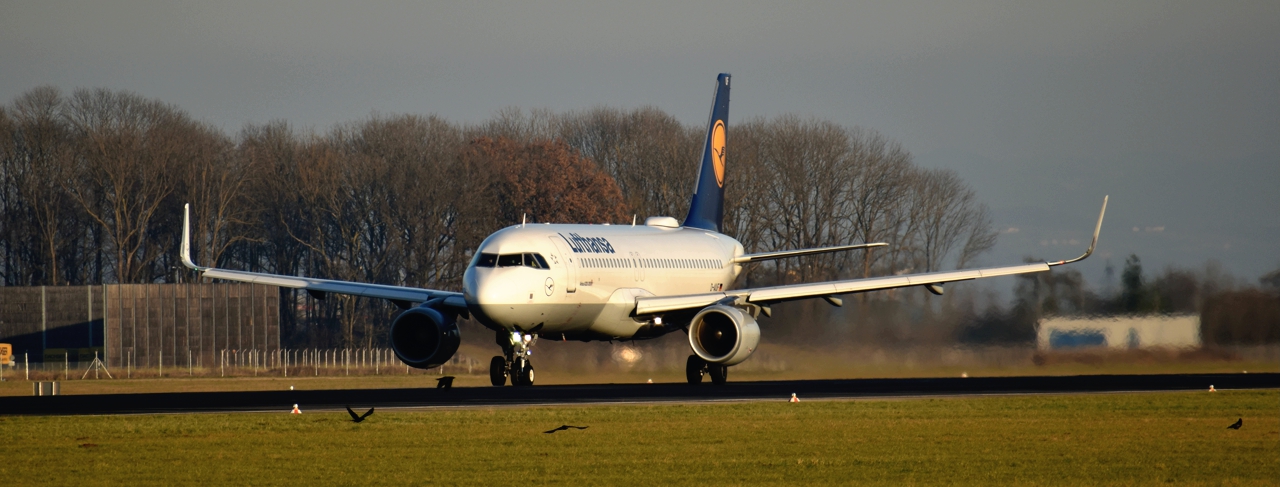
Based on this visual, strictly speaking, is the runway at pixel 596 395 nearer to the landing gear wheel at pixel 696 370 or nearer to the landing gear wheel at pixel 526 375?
the landing gear wheel at pixel 526 375

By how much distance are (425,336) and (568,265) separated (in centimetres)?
405

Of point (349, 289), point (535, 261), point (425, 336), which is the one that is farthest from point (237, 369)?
point (535, 261)

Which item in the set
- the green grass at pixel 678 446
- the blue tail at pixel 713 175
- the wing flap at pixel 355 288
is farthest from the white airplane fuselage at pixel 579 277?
the green grass at pixel 678 446

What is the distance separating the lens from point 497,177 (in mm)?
80938

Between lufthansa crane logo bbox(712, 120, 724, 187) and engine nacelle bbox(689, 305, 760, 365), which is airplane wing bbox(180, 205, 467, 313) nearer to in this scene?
engine nacelle bbox(689, 305, 760, 365)

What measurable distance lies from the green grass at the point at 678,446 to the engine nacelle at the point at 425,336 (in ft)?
37.5

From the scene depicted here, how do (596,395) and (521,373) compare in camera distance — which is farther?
(521,373)

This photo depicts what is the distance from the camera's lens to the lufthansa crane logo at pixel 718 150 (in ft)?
150

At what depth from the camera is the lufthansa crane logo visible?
45.8m

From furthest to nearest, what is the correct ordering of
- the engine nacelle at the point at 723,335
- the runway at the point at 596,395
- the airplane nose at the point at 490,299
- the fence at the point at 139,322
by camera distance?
the fence at the point at 139,322 → the engine nacelle at the point at 723,335 → the airplane nose at the point at 490,299 → the runway at the point at 596,395

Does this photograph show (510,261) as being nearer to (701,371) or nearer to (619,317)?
(619,317)

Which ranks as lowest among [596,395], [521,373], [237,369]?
[237,369]

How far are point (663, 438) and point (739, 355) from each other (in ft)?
46.7

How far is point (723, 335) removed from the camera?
3334 cm
